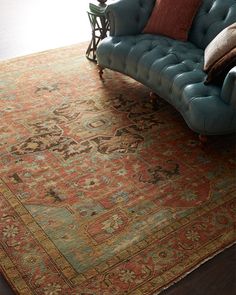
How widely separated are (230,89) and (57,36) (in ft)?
9.10

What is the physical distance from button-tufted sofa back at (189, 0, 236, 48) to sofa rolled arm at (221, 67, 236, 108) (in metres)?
0.77

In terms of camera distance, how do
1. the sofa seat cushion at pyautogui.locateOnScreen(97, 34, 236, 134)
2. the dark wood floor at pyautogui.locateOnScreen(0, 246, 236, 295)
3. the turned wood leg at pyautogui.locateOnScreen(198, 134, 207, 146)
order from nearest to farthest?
the dark wood floor at pyautogui.locateOnScreen(0, 246, 236, 295), the sofa seat cushion at pyautogui.locateOnScreen(97, 34, 236, 134), the turned wood leg at pyautogui.locateOnScreen(198, 134, 207, 146)

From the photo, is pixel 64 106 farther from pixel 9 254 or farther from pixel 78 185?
pixel 9 254

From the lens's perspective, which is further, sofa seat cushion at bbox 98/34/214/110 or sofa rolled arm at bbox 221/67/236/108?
sofa seat cushion at bbox 98/34/214/110

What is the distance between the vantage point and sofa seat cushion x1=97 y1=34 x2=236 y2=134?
2.38 metres

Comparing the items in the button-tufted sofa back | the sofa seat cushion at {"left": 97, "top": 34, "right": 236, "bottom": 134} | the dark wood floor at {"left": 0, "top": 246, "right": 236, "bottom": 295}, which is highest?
the button-tufted sofa back

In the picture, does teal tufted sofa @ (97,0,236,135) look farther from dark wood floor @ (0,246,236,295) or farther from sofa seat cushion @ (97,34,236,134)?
dark wood floor @ (0,246,236,295)

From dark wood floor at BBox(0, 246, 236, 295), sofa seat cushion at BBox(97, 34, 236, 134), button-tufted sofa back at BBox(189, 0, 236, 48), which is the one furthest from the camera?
→ button-tufted sofa back at BBox(189, 0, 236, 48)

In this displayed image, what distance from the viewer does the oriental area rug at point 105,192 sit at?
1798 mm

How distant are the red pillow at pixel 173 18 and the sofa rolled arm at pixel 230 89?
0.91 metres

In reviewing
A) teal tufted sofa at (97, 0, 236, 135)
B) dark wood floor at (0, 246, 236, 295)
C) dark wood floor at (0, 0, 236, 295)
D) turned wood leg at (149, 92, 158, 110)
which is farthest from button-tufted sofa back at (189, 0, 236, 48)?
dark wood floor at (0, 246, 236, 295)

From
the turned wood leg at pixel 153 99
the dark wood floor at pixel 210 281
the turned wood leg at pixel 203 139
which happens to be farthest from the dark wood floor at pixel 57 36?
the turned wood leg at pixel 153 99

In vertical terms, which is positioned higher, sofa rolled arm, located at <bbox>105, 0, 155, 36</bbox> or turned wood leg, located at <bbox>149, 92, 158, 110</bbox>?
sofa rolled arm, located at <bbox>105, 0, 155, 36</bbox>

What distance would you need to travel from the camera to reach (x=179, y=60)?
9.22 ft
